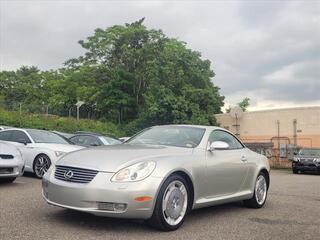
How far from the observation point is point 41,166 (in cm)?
1226

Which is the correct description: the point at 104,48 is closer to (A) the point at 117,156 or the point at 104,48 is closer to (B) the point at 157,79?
(B) the point at 157,79

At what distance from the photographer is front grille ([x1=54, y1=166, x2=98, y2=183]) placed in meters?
5.81

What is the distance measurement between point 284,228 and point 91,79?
43.9 metres

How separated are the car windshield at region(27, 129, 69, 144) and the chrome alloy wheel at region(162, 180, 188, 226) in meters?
7.40

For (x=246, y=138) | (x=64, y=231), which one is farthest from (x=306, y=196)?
(x=246, y=138)

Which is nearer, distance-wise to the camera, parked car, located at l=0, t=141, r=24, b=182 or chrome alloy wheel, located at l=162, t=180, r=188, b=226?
chrome alloy wheel, located at l=162, t=180, r=188, b=226

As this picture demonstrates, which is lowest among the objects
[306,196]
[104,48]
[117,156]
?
[306,196]

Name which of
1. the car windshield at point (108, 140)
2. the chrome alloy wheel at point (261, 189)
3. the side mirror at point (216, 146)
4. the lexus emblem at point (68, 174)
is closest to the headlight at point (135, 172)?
the lexus emblem at point (68, 174)

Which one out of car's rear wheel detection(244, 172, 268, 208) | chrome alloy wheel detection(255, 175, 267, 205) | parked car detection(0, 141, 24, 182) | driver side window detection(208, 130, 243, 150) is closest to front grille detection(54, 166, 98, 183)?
driver side window detection(208, 130, 243, 150)

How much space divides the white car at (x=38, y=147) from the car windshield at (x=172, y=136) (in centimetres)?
485

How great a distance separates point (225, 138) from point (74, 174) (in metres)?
3.08

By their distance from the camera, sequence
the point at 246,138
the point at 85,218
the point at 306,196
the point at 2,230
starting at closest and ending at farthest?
the point at 2,230, the point at 85,218, the point at 306,196, the point at 246,138

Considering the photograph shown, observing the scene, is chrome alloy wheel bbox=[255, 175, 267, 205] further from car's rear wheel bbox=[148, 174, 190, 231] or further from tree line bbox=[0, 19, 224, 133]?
tree line bbox=[0, 19, 224, 133]

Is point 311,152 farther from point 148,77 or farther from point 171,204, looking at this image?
point 148,77
